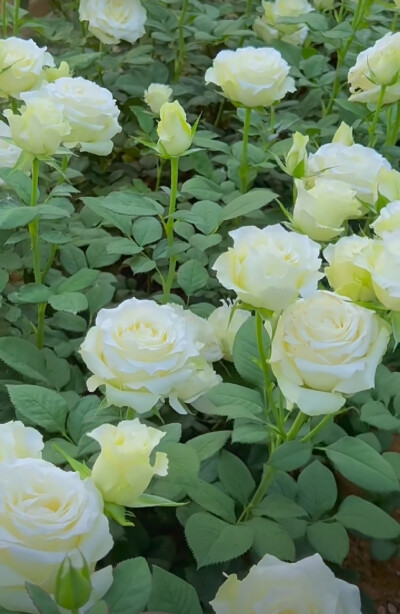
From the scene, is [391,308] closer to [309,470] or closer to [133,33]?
[309,470]

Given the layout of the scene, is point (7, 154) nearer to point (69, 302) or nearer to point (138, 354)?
point (69, 302)

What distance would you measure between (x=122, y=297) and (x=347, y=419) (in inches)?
15.8

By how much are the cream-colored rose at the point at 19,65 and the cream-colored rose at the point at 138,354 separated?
46cm

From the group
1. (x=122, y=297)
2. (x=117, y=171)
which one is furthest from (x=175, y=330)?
(x=117, y=171)

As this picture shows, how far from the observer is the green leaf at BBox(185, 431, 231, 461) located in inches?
28.5

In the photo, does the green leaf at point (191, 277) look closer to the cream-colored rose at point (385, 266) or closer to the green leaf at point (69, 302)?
the green leaf at point (69, 302)

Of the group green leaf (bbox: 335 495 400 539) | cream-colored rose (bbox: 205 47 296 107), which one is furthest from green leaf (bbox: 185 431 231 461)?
cream-colored rose (bbox: 205 47 296 107)

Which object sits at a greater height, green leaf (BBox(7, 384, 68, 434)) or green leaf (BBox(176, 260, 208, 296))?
green leaf (BBox(7, 384, 68, 434))

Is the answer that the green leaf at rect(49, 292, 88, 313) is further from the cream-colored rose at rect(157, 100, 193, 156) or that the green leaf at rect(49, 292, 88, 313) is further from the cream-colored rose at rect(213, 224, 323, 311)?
the cream-colored rose at rect(213, 224, 323, 311)

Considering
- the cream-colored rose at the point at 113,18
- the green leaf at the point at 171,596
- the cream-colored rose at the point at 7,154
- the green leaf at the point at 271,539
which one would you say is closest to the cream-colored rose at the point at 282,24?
the cream-colored rose at the point at 113,18

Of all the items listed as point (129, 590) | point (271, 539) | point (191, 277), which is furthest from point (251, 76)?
Answer: point (129, 590)

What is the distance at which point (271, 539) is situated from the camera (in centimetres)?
68

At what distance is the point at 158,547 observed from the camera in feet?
2.61

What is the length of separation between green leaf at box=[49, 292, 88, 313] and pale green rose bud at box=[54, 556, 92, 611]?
1.49 feet
